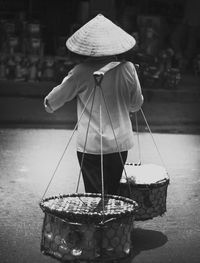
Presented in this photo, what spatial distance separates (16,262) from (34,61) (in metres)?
10.1

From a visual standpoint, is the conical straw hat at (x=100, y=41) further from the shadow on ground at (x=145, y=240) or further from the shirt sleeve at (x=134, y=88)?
the shadow on ground at (x=145, y=240)

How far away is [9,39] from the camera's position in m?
15.6

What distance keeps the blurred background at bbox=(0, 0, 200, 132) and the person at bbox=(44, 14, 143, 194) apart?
685cm

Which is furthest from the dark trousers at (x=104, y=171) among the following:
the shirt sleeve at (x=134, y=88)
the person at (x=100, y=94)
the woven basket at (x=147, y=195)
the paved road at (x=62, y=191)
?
the paved road at (x=62, y=191)

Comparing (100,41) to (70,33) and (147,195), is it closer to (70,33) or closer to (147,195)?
(147,195)

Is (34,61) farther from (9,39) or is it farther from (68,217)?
(68,217)

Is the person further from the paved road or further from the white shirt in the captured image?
the paved road

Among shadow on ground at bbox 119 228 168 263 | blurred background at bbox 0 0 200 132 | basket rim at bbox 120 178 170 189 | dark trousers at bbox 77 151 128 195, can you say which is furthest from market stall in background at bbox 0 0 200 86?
dark trousers at bbox 77 151 128 195

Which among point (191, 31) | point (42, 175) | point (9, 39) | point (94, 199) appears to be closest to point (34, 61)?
point (9, 39)

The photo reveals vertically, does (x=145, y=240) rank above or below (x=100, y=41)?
below

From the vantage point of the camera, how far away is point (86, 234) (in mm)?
5008

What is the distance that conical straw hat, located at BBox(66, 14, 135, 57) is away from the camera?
18.7ft

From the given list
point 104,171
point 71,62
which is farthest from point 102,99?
point 71,62

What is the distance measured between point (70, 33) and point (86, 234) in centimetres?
1191
